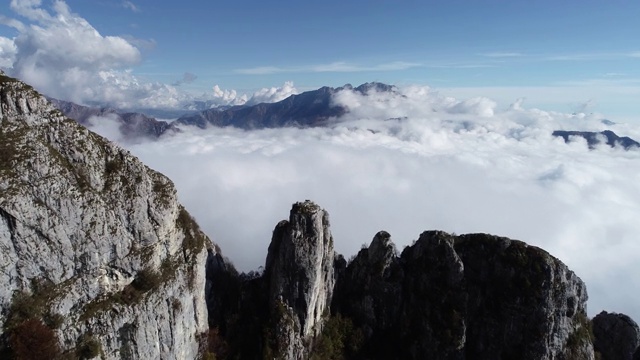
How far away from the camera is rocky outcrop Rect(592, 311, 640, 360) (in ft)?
360

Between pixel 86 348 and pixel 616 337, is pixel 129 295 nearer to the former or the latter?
pixel 86 348

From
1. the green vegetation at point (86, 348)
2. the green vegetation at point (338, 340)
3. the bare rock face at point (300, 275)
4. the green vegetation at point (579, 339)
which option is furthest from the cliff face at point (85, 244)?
the green vegetation at point (579, 339)

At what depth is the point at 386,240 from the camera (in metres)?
113

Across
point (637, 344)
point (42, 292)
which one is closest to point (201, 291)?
point (42, 292)

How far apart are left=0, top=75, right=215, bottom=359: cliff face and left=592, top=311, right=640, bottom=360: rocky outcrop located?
4465 inches

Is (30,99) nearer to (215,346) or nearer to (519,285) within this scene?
(215,346)

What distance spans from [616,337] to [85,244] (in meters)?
139

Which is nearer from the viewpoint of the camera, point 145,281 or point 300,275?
point 145,281

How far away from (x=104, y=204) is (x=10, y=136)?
20652mm

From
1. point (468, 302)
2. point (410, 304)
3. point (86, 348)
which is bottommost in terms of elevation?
point (410, 304)

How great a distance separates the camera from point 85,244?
78812 millimetres

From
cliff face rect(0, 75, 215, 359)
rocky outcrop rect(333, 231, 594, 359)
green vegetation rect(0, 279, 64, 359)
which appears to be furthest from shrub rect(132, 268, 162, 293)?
rocky outcrop rect(333, 231, 594, 359)

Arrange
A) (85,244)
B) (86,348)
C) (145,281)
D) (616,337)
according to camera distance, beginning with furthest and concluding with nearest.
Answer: (616,337) < (145,281) < (85,244) < (86,348)

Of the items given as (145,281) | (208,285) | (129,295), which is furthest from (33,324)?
(208,285)
